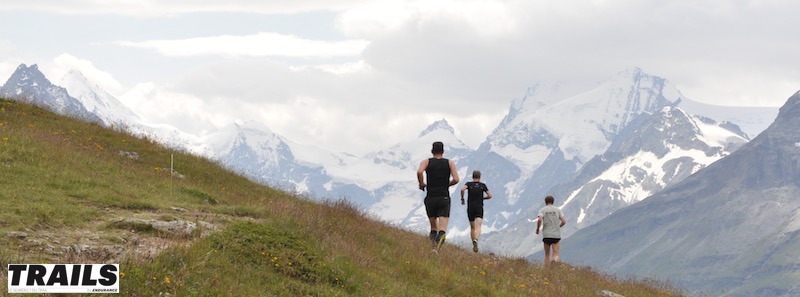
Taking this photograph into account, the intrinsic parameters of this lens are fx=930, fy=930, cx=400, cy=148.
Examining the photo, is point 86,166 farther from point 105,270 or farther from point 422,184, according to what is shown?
point 105,270

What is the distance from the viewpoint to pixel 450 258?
65.9ft

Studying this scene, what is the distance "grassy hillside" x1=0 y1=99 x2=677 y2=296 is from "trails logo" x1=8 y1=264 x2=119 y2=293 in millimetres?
274

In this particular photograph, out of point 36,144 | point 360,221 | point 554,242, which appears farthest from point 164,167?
point 554,242

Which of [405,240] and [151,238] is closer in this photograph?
[151,238]

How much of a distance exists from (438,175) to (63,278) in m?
10.9

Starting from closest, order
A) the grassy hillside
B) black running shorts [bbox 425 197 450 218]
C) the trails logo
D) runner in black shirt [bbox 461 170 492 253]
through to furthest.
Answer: the trails logo, the grassy hillside, black running shorts [bbox 425 197 450 218], runner in black shirt [bbox 461 170 492 253]

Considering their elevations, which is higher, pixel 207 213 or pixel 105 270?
pixel 207 213

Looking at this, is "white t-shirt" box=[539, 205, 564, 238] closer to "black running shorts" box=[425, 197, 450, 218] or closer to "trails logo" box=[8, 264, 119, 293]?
"black running shorts" box=[425, 197, 450, 218]

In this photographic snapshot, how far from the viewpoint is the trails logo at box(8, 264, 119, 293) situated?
10.4 meters

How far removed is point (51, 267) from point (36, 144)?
1255cm

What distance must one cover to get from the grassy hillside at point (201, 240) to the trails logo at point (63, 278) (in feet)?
0.90

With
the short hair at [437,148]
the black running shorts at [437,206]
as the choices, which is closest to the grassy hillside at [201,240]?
the black running shorts at [437,206]

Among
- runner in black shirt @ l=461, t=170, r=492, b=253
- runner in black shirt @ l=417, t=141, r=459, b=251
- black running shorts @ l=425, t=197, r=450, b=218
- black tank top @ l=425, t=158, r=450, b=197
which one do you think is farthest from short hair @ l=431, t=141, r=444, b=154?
runner in black shirt @ l=461, t=170, r=492, b=253

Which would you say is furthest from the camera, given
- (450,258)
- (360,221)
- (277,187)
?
(277,187)
